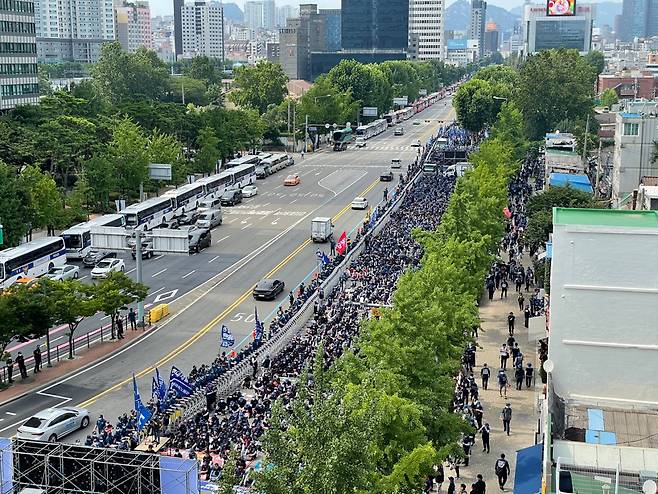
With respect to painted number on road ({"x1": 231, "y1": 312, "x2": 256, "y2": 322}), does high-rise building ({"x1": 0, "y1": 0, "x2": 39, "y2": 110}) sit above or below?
above

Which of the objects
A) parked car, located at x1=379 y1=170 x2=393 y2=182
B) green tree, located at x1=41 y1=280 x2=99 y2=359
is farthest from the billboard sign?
green tree, located at x1=41 y1=280 x2=99 y2=359

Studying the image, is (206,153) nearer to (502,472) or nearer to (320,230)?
(320,230)

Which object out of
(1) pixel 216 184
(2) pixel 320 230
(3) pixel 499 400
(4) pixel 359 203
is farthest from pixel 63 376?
(1) pixel 216 184

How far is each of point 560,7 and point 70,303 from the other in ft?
551

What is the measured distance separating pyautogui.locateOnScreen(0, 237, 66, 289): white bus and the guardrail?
50.6 ft

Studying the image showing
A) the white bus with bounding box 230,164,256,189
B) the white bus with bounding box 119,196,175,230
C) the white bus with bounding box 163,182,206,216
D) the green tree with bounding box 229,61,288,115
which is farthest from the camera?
the green tree with bounding box 229,61,288,115

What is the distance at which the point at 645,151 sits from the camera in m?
59.9

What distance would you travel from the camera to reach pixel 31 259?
51312mm

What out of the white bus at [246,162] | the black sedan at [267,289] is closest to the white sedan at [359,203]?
the white bus at [246,162]

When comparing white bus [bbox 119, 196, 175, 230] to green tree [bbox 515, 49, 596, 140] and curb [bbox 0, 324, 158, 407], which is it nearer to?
curb [bbox 0, 324, 158, 407]

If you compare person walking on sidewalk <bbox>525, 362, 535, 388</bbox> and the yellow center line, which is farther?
the yellow center line

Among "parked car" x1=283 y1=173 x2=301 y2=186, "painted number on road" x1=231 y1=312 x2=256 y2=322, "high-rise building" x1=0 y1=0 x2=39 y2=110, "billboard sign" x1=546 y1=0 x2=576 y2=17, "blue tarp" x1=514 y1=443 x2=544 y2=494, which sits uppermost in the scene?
"billboard sign" x1=546 y1=0 x2=576 y2=17

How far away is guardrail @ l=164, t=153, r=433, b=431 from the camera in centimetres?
3155

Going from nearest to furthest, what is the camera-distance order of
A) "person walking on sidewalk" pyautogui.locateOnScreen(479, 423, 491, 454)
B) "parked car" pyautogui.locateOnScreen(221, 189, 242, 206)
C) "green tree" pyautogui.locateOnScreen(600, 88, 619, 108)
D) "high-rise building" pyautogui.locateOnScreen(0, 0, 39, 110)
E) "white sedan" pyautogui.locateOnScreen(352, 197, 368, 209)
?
"person walking on sidewalk" pyautogui.locateOnScreen(479, 423, 491, 454) → "white sedan" pyautogui.locateOnScreen(352, 197, 368, 209) → "parked car" pyautogui.locateOnScreen(221, 189, 242, 206) → "high-rise building" pyautogui.locateOnScreen(0, 0, 39, 110) → "green tree" pyautogui.locateOnScreen(600, 88, 619, 108)
